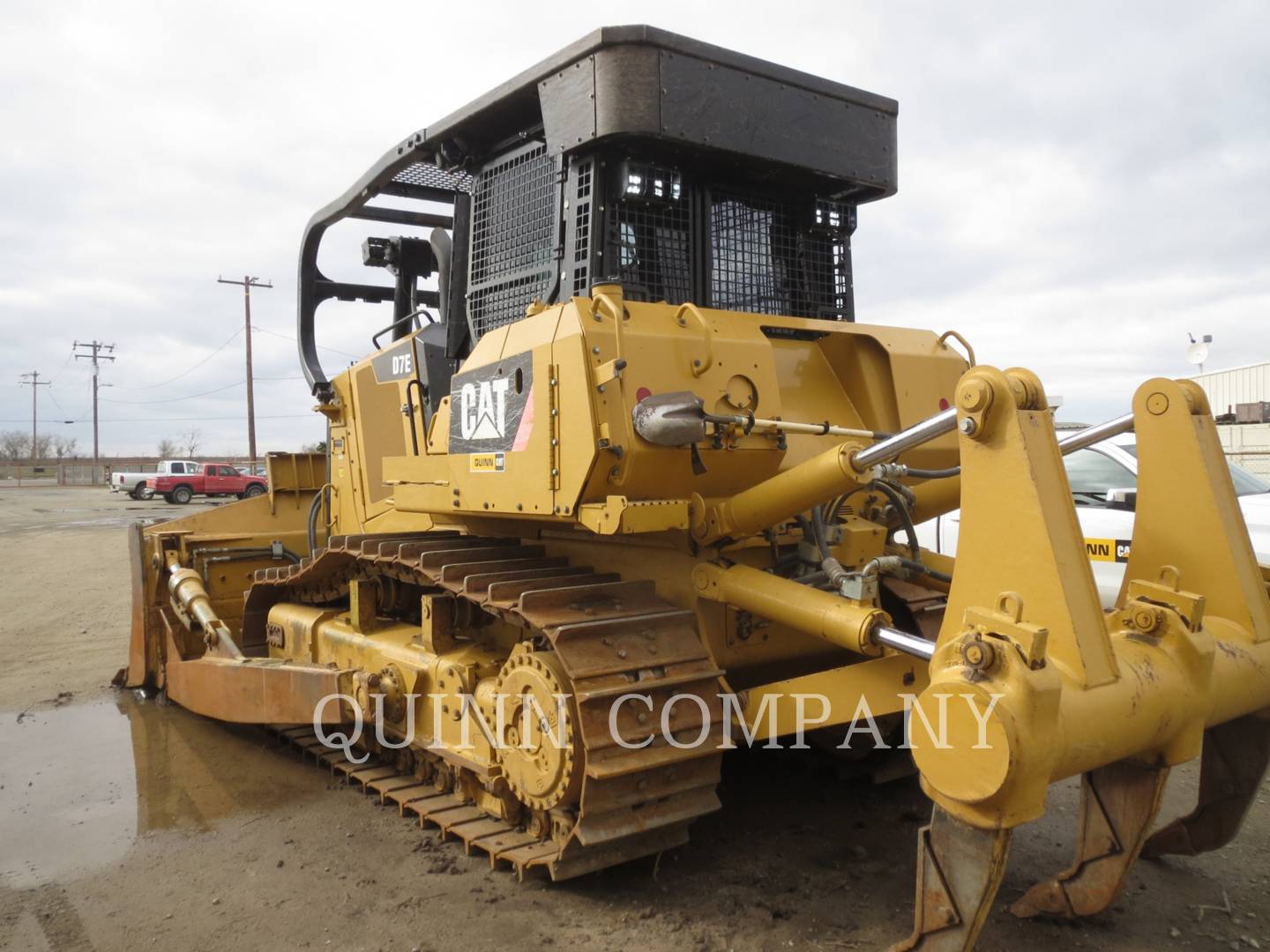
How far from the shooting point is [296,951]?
3.43 metres

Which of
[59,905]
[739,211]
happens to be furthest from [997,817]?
[59,905]

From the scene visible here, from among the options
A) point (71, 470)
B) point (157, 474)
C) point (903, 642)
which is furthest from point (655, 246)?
point (71, 470)

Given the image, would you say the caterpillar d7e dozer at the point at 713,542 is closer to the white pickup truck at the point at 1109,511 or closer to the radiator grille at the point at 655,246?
the radiator grille at the point at 655,246

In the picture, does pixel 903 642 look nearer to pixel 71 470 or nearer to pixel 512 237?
pixel 512 237

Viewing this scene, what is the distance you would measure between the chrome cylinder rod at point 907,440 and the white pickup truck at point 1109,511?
3.93 metres

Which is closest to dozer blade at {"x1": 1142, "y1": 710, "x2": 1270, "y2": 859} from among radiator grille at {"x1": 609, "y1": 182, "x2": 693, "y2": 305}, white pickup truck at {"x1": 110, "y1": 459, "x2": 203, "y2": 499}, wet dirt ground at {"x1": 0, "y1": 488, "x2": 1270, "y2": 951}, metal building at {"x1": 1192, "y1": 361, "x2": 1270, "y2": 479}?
wet dirt ground at {"x1": 0, "y1": 488, "x2": 1270, "y2": 951}

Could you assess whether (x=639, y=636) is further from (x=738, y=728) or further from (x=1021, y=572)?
(x=1021, y=572)

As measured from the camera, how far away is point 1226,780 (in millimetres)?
3506

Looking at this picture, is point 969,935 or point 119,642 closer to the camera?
point 969,935

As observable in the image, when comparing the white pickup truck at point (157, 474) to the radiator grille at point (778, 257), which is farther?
the white pickup truck at point (157, 474)

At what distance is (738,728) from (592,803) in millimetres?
653

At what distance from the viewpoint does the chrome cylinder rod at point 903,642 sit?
9.65ft

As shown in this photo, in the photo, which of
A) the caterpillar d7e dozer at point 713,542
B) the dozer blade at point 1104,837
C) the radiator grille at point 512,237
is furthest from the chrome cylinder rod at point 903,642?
the radiator grille at point 512,237

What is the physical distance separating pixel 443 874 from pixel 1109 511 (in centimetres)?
569
